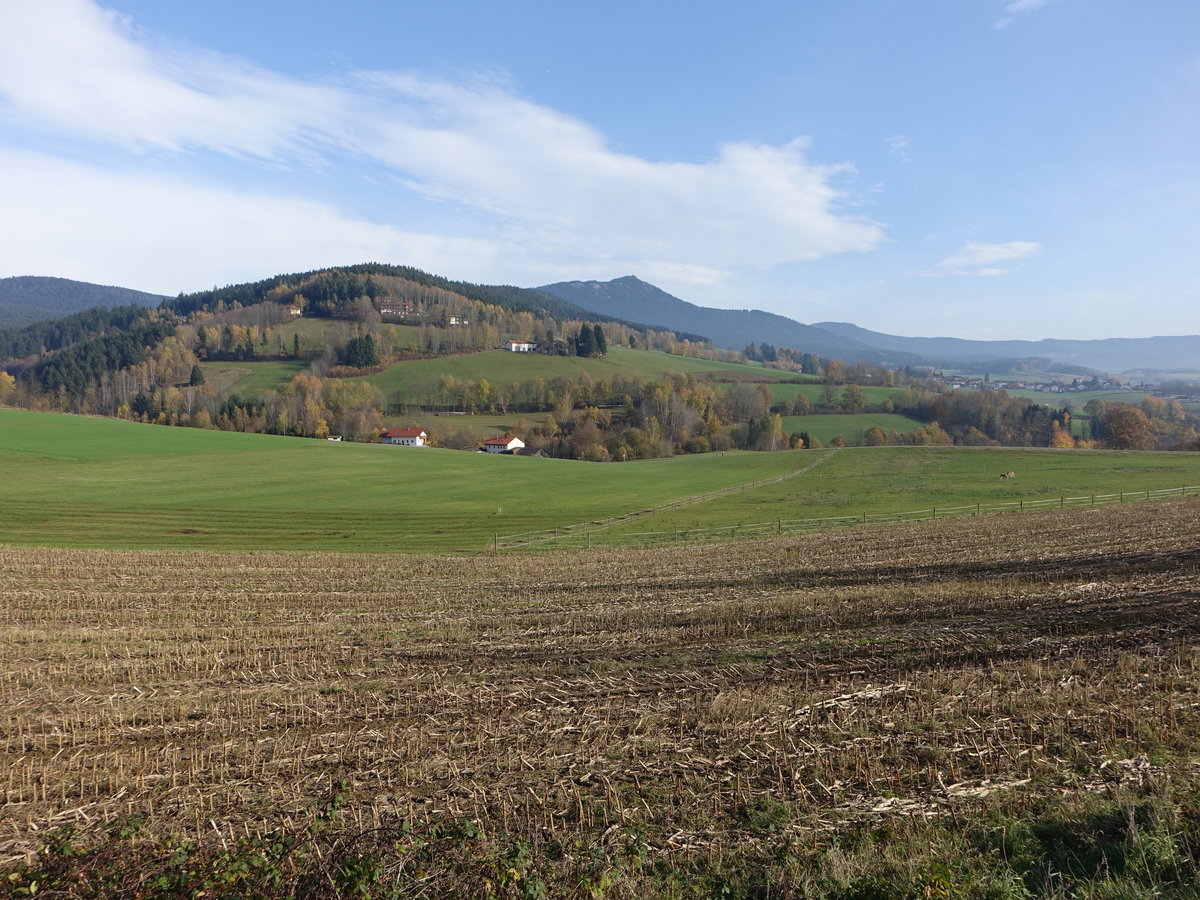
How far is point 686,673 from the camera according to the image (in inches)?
544

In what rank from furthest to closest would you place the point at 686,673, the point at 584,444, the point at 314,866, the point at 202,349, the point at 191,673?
the point at 202,349, the point at 584,444, the point at 191,673, the point at 686,673, the point at 314,866

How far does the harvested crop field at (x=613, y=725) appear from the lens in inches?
308

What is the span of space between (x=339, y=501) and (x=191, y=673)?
40427mm

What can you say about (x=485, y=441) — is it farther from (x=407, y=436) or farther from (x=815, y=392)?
(x=815, y=392)

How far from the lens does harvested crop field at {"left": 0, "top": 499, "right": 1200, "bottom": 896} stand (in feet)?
25.7

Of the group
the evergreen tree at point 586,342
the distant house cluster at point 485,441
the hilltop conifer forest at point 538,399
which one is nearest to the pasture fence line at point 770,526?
the hilltop conifer forest at point 538,399

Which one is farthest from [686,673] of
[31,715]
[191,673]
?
[31,715]

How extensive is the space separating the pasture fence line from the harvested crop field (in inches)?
684

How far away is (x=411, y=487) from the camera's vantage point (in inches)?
2379

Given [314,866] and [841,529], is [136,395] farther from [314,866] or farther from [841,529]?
[314,866]

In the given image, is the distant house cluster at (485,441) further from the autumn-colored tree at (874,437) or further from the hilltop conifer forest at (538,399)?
the autumn-colored tree at (874,437)

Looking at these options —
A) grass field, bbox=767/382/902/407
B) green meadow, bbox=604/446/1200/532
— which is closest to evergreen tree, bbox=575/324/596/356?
grass field, bbox=767/382/902/407

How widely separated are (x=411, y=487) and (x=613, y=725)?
5191cm

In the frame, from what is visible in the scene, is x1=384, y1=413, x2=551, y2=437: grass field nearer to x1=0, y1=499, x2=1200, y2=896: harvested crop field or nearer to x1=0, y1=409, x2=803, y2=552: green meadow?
x1=0, y1=409, x2=803, y2=552: green meadow
